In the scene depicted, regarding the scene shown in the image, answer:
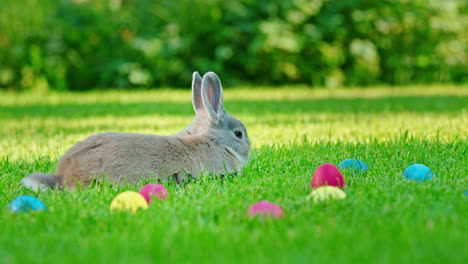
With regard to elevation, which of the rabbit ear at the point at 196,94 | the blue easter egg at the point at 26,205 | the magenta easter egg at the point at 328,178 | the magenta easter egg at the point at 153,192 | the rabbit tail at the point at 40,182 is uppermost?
the rabbit ear at the point at 196,94

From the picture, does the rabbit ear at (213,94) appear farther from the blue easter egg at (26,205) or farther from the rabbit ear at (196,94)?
the blue easter egg at (26,205)

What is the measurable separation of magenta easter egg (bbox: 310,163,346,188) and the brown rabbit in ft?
2.50

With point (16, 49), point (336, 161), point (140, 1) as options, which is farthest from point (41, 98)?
point (336, 161)

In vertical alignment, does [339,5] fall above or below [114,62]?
above

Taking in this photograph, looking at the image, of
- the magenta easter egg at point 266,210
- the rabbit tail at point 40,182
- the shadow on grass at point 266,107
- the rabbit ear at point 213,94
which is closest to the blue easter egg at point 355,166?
the rabbit ear at point 213,94

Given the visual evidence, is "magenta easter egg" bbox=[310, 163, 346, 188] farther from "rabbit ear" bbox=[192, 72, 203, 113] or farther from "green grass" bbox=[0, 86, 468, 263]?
"rabbit ear" bbox=[192, 72, 203, 113]

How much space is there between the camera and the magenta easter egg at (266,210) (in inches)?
100

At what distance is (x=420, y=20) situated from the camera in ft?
38.4

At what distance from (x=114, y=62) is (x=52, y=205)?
8404 millimetres

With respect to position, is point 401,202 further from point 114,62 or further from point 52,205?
point 114,62

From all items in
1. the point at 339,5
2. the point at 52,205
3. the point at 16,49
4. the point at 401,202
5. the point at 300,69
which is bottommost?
the point at 52,205

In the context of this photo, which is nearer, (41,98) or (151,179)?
(151,179)

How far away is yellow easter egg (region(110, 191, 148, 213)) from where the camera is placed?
8.98 ft

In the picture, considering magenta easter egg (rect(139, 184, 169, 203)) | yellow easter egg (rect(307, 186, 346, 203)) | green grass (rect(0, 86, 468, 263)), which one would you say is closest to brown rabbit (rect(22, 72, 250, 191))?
green grass (rect(0, 86, 468, 263))
